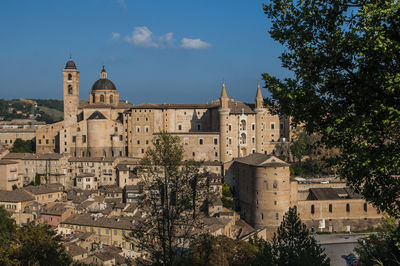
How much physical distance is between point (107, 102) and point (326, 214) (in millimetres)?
44343

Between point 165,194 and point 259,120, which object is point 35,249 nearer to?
point 165,194

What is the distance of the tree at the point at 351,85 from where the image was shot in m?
8.21

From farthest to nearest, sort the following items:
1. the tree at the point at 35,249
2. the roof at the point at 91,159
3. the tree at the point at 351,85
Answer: the roof at the point at 91,159, the tree at the point at 35,249, the tree at the point at 351,85

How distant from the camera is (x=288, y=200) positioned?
4366 centimetres

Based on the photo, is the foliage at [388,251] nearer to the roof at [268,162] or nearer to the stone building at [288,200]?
the stone building at [288,200]

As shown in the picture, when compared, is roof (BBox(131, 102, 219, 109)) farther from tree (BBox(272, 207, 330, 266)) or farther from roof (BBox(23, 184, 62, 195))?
tree (BBox(272, 207, 330, 266))

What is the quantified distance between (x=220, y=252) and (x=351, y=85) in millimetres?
19237

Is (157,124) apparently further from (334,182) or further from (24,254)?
(24,254)

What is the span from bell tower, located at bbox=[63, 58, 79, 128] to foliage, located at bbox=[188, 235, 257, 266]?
149 ft

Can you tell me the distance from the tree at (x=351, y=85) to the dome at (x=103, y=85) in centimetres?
6818

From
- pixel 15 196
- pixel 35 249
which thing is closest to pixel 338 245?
pixel 35 249

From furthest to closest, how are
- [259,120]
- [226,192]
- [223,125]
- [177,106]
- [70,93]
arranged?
[70,93] → [177,106] → [259,120] → [223,125] → [226,192]

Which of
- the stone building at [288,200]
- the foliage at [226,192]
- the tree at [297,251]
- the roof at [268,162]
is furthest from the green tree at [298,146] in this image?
the tree at [297,251]

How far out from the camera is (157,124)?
65.9 meters
